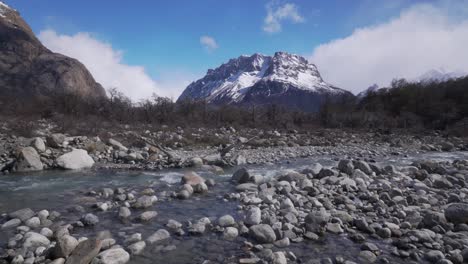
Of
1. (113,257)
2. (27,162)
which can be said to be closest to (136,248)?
(113,257)

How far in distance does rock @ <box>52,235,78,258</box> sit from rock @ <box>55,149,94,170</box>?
28.0ft

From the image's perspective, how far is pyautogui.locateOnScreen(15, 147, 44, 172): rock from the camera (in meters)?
11.6

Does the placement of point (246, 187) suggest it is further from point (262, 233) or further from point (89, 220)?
point (89, 220)

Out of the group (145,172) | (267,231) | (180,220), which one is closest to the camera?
(267,231)

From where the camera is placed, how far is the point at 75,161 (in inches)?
496

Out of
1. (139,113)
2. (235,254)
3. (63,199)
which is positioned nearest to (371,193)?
(235,254)

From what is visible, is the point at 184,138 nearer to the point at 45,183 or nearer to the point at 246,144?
the point at 246,144

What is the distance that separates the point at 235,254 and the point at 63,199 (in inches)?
211

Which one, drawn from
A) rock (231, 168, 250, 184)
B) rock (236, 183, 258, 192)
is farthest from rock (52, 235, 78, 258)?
rock (231, 168, 250, 184)

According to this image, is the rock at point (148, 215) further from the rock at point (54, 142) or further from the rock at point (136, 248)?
the rock at point (54, 142)

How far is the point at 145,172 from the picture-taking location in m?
12.3

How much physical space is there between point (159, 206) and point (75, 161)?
689 centimetres

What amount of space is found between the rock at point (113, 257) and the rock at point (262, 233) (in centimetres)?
205

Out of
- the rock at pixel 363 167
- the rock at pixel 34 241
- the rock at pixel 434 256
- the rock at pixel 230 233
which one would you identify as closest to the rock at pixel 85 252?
the rock at pixel 34 241
